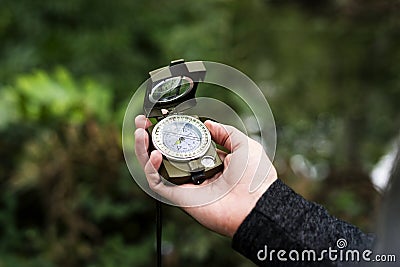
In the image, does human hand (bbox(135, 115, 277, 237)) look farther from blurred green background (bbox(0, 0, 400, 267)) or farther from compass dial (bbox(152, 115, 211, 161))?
blurred green background (bbox(0, 0, 400, 267))

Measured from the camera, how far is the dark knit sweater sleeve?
889mm

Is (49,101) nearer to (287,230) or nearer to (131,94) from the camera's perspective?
(131,94)

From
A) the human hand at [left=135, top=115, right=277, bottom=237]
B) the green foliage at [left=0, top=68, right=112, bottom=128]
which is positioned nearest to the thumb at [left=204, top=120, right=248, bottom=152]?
the human hand at [left=135, top=115, right=277, bottom=237]

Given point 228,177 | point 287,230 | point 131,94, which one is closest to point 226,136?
point 228,177

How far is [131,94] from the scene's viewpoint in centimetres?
250

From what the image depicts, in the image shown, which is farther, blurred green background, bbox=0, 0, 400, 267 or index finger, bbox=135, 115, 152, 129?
blurred green background, bbox=0, 0, 400, 267

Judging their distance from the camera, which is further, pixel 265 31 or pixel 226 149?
pixel 265 31

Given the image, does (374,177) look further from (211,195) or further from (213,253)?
(211,195)

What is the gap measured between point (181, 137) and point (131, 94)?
1590 millimetres

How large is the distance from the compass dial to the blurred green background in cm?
112

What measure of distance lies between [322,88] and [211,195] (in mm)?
1904

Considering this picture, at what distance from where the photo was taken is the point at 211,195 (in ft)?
3.03

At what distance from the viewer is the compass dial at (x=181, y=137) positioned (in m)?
0.91

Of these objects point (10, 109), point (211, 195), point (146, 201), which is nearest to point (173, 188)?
point (211, 195)
